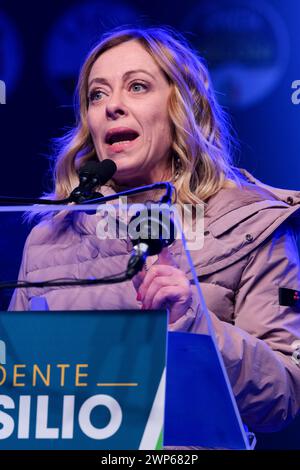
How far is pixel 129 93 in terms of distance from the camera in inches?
75.9

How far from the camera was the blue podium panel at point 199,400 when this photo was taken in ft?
3.41

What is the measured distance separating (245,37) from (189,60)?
0.43 meters

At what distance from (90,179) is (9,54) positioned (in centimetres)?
135

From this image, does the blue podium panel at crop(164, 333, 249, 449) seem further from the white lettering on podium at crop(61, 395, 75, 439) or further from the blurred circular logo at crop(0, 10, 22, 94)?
the blurred circular logo at crop(0, 10, 22, 94)

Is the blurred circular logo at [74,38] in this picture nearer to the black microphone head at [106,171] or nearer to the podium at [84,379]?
the black microphone head at [106,171]

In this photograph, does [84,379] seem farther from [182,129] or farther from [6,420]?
[182,129]

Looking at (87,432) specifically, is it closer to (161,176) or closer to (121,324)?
(121,324)

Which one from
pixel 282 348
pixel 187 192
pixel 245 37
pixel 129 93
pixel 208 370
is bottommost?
pixel 282 348

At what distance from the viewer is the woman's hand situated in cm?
105

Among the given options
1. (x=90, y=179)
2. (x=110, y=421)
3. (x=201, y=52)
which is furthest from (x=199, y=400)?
(x=201, y=52)

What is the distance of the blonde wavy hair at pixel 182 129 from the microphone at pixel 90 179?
51 cm

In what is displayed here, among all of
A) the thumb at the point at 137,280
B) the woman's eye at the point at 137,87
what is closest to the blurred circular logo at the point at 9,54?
the woman's eye at the point at 137,87

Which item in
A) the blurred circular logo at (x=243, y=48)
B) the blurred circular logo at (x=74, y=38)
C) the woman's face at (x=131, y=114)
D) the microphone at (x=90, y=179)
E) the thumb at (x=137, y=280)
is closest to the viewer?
the thumb at (x=137, y=280)
